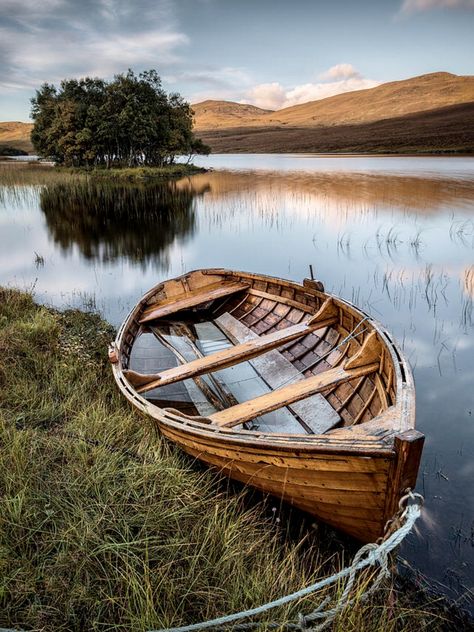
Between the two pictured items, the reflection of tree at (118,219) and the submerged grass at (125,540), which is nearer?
the submerged grass at (125,540)

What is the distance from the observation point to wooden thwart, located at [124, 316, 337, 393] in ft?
16.0

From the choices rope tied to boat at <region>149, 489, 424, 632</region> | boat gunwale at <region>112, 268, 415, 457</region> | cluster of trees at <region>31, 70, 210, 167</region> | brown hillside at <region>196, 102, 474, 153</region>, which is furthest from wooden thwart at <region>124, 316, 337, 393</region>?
brown hillside at <region>196, 102, 474, 153</region>

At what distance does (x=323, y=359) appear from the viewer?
225 inches

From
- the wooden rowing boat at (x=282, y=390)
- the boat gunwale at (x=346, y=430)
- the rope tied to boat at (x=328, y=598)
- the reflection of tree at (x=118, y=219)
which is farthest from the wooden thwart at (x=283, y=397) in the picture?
the reflection of tree at (x=118, y=219)

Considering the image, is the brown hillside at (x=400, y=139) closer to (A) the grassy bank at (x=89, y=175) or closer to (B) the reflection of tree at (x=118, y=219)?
(A) the grassy bank at (x=89, y=175)

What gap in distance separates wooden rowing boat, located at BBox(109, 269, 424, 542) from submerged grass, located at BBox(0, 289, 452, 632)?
1.29 feet

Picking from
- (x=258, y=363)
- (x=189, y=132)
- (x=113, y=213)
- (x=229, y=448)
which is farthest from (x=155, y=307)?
(x=189, y=132)

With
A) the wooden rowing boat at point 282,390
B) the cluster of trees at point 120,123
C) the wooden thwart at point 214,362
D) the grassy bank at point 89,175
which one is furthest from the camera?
the cluster of trees at point 120,123

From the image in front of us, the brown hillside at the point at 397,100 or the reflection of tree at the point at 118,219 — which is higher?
the brown hillside at the point at 397,100

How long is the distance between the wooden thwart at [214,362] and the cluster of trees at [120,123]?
40.8 metres

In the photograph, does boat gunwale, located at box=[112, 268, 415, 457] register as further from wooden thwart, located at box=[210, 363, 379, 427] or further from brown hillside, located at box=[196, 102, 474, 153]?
brown hillside, located at box=[196, 102, 474, 153]

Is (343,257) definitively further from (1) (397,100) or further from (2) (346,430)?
(1) (397,100)

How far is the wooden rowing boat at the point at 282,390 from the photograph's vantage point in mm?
2982

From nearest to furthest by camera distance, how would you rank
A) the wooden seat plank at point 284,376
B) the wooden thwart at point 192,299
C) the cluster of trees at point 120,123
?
the wooden seat plank at point 284,376, the wooden thwart at point 192,299, the cluster of trees at point 120,123
